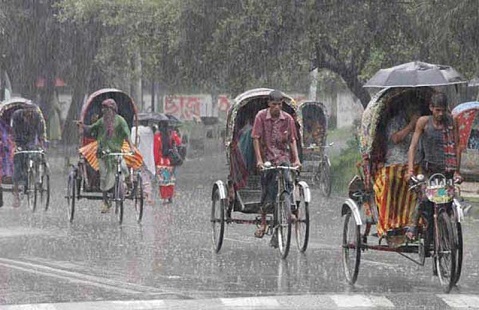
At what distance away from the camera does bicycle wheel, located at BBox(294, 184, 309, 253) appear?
14.6m

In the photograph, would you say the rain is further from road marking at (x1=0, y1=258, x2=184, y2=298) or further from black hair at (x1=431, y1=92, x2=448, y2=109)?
black hair at (x1=431, y1=92, x2=448, y2=109)

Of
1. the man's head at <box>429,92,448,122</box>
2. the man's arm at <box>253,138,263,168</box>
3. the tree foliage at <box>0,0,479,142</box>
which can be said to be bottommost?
the man's arm at <box>253,138,263,168</box>

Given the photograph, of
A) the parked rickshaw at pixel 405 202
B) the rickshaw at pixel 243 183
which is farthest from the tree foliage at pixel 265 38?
the parked rickshaw at pixel 405 202

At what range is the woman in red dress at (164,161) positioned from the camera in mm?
25078

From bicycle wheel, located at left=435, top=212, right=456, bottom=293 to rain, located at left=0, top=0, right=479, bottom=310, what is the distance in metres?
0.04

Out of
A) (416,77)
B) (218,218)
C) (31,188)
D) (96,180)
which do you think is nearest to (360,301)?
(416,77)

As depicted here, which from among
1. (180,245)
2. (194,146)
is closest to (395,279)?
(180,245)

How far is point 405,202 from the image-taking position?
1237cm

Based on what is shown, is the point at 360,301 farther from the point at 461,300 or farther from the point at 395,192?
the point at 395,192

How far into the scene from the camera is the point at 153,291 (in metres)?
11.7

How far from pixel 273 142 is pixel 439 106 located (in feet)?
9.96

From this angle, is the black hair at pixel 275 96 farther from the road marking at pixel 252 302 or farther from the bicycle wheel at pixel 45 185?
the bicycle wheel at pixel 45 185

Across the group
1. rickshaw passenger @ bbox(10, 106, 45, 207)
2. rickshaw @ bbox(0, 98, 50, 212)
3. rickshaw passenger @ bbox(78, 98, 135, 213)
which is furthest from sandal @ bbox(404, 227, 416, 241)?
rickshaw passenger @ bbox(10, 106, 45, 207)

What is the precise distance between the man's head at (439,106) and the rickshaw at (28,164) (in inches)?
437
